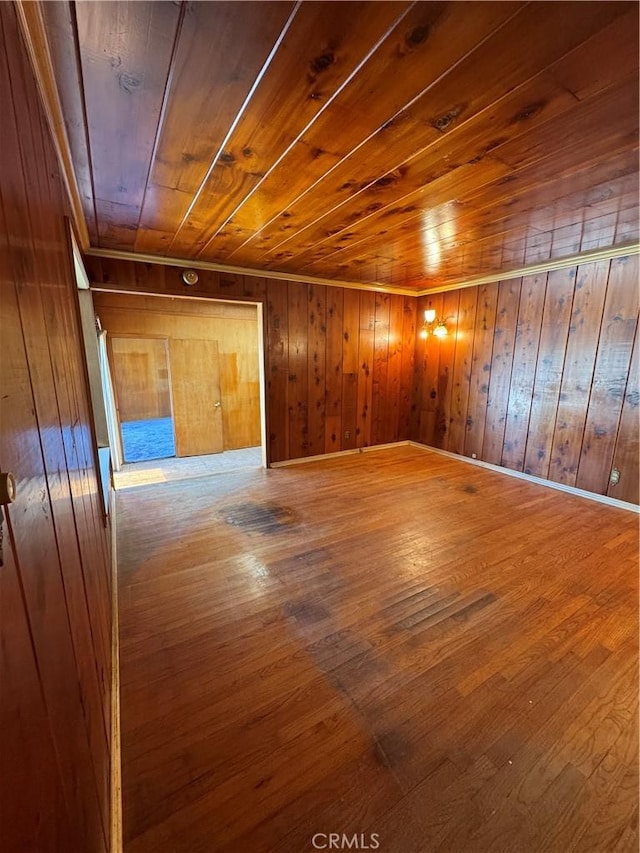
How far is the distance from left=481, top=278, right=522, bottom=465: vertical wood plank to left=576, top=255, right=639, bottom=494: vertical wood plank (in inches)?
35.1

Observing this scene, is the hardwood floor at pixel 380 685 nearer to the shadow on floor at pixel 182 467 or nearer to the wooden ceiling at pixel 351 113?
the shadow on floor at pixel 182 467

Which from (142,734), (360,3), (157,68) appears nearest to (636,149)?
(360,3)

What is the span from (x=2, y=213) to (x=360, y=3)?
46.0 inches

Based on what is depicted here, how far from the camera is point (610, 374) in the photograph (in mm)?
3436

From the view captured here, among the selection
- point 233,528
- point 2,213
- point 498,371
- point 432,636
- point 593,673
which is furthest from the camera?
point 498,371

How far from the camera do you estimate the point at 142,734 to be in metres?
1.39

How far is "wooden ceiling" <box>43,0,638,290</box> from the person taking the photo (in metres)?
1.09

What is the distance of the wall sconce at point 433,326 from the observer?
498 cm

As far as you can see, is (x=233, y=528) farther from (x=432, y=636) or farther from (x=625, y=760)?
(x=625, y=760)

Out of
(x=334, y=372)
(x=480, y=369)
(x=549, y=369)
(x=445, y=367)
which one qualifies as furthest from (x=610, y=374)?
(x=334, y=372)

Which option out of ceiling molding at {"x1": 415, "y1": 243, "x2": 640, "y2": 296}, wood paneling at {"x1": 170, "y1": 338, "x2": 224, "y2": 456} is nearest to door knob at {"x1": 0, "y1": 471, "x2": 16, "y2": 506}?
ceiling molding at {"x1": 415, "y1": 243, "x2": 640, "y2": 296}

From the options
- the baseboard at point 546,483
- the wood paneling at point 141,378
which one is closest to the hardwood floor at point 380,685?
the baseboard at point 546,483

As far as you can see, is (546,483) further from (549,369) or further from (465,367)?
(465,367)

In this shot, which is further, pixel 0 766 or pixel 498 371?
pixel 498 371
